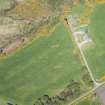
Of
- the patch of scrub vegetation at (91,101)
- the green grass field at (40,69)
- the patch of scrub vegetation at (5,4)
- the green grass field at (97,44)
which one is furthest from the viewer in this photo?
the green grass field at (97,44)

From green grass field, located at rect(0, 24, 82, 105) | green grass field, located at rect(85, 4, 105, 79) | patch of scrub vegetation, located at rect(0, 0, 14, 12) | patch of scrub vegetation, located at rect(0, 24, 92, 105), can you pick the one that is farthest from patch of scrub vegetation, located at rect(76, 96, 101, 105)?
patch of scrub vegetation, located at rect(0, 0, 14, 12)

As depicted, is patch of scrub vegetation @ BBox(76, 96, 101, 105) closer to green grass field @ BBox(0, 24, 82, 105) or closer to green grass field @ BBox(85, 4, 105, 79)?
green grass field @ BBox(85, 4, 105, 79)

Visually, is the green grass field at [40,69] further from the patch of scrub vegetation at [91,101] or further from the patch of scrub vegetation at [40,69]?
the patch of scrub vegetation at [91,101]

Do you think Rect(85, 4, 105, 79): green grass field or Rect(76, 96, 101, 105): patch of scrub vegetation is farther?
Rect(85, 4, 105, 79): green grass field

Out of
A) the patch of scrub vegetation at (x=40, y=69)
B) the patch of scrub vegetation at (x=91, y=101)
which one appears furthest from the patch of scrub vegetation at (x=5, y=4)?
the patch of scrub vegetation at (x=91, y=101)

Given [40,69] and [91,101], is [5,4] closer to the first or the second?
[40,69]

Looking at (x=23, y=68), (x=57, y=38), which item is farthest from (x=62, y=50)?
(x=23, y=68)

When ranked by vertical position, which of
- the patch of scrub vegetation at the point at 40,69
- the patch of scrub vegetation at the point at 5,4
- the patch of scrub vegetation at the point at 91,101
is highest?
the patch of scrub vegetation at the point at 5,4

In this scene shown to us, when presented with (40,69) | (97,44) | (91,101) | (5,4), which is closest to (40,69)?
(40,69)
